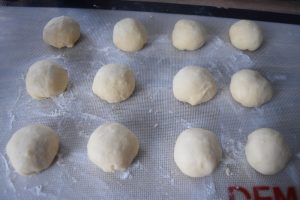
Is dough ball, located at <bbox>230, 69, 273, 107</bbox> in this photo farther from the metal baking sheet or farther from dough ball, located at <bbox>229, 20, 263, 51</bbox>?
dough ball, located at <bbox>229, 20, 263, 51</bbox>

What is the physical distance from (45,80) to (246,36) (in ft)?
2.96

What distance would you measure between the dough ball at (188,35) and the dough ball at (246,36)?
0.14 metres

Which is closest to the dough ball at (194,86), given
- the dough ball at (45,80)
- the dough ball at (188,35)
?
the dough ball at (188,35)

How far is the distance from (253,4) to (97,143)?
1.10m

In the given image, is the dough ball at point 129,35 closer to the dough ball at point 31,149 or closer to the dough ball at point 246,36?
the dough ball at point 246,36

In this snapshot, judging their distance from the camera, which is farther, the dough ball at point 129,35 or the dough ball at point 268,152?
the dough ball at point 129,35

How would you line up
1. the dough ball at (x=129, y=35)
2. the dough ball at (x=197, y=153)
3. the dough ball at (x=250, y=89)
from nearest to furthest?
the dough ball at (x=197, y=153) → the dough ball at (x=250, y=89) → the dough ball at (x=129, y=35)

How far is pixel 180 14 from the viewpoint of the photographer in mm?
1764

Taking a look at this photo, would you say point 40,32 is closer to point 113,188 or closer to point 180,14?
point 180,14

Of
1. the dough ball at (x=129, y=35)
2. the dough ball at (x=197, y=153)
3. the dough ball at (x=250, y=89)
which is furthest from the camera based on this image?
the dough ball at (x=129, y=35)

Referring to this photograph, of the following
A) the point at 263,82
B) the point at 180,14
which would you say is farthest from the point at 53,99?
the point at 263,82

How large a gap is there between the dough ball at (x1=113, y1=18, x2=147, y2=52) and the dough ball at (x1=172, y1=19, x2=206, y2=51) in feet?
0.49

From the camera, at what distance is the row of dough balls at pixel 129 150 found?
1.27 metres

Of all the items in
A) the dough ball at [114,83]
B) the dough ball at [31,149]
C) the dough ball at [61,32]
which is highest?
the dough ball at [61,32]
